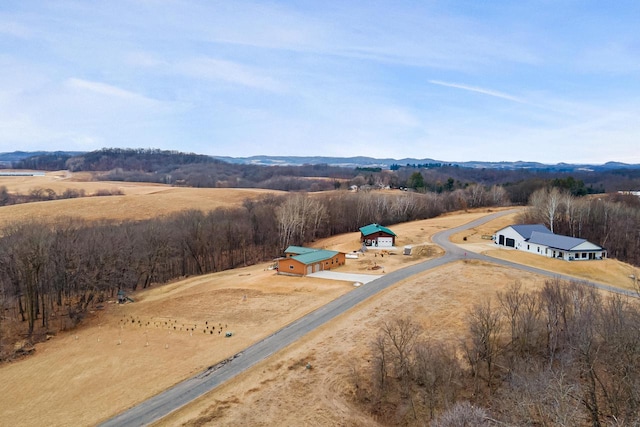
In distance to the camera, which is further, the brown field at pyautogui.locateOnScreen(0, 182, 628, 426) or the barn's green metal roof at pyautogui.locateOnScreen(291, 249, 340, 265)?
the barn's green metal roof at pyautogui.locateOnScreen(291, 249, 340, 265)

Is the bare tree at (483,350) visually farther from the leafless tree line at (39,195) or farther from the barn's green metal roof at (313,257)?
the leafless tree line at (39,195)

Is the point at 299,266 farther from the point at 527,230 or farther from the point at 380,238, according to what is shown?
the point at 527,230

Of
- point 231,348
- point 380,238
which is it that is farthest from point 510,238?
point 231,348

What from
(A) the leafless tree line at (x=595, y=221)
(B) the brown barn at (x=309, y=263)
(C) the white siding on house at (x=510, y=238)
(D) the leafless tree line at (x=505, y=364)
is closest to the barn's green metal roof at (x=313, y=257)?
(B) the brown barn at (x=309, y=263)

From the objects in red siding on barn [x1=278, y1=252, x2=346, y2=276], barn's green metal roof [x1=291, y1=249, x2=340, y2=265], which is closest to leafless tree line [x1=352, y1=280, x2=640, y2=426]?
red siding on barn [x1=278, y1=252, x2=346, y2=276]

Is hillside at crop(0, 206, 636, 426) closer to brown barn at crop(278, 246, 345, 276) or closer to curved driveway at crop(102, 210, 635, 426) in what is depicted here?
curved driveway at crop(102, 210, 635, 426)

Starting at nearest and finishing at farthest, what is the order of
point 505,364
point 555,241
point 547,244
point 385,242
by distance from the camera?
point 505,364 < point 555,241 < point 547,244 < point 385,242

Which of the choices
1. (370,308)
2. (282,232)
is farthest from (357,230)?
(370,308)
